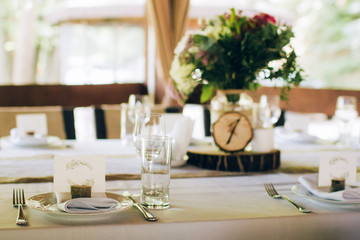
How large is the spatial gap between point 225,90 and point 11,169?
798 millimetres

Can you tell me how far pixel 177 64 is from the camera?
5.51ft

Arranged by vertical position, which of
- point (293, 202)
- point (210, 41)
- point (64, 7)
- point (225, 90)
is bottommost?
point (293, 202)

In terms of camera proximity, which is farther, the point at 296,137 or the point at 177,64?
the point at 296,137

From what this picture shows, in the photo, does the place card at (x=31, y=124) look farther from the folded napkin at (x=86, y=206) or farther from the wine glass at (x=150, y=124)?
the folded napkin at (x=86, y=206)

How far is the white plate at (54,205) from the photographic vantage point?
947 mm

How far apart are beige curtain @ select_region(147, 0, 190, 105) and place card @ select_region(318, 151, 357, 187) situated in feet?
8.32

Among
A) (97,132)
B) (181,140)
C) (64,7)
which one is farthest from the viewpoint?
(64,7)

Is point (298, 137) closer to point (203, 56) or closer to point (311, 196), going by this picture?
point (203, 56)

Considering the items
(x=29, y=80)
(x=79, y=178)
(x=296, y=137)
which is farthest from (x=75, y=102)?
(x=29, y=80)

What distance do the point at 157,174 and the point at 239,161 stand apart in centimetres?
53

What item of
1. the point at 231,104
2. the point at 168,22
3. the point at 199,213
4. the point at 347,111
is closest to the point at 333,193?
the point at 199,213

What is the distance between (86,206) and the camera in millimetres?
977

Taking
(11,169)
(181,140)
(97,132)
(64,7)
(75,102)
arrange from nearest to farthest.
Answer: (11,169) < (181,140) < (97,132) < (75,102) < (64,7)

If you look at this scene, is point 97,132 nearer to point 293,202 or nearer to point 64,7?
point 293,202
